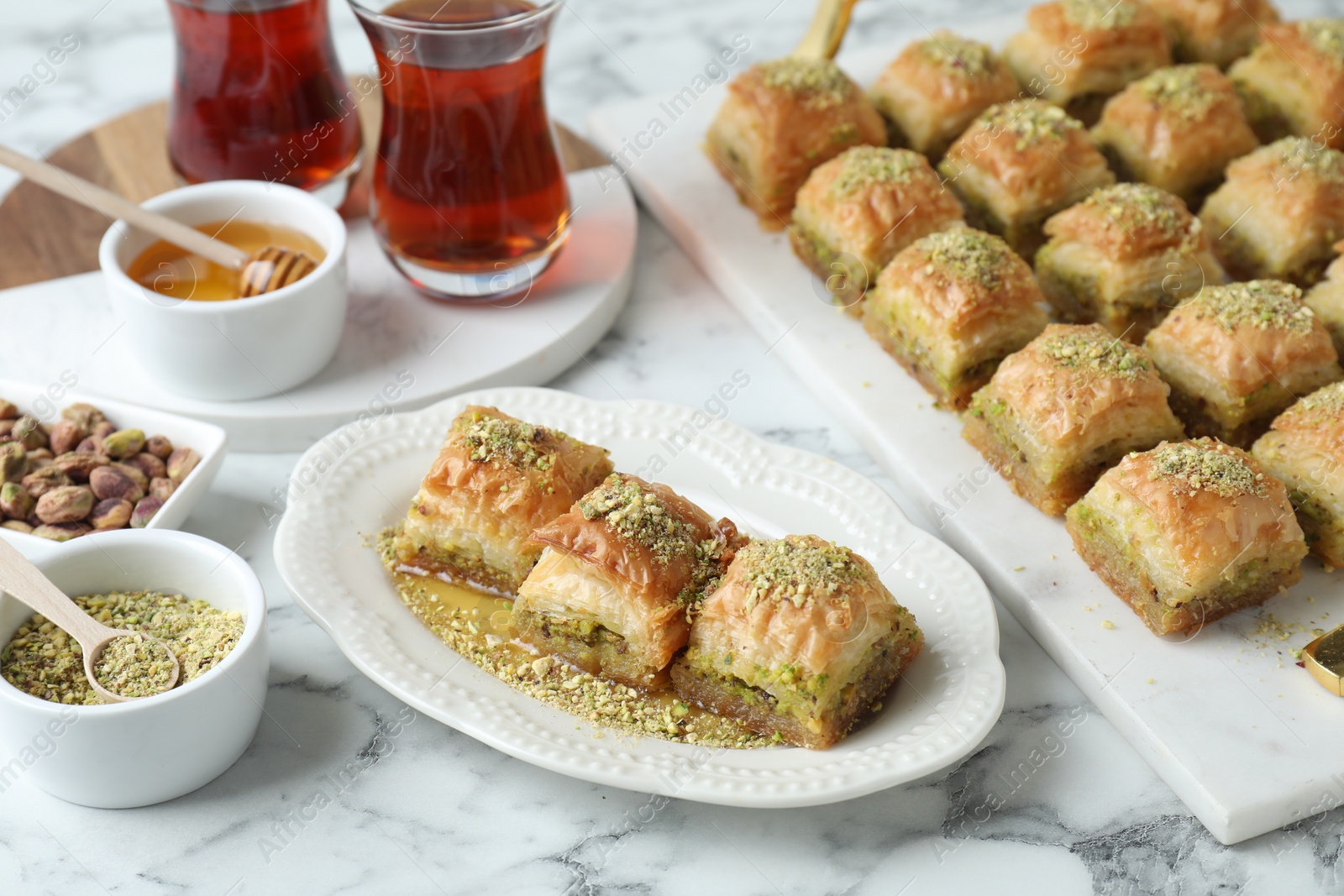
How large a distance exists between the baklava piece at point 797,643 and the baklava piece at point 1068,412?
75 cm

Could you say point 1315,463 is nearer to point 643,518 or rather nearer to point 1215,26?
point 643,518

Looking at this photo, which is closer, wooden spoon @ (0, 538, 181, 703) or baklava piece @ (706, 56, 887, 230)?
wooden spoon @ (0, 538, 181, 703)

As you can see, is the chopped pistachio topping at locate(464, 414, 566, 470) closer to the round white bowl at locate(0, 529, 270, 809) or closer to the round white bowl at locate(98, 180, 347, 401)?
the round white bowl at locate(0, 529, 270, 809)

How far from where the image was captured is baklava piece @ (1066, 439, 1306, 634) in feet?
9.77

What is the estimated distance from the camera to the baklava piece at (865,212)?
13.1ft

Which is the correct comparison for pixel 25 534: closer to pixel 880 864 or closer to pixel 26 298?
pixel 26 298

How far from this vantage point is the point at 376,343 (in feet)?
13.0

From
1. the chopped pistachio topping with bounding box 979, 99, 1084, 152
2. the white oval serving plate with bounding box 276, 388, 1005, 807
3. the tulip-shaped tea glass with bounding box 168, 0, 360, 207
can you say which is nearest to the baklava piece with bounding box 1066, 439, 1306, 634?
the white oval serving plate with bounding box 276, 388, 1005, 807

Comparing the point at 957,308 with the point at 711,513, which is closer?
the point at 711,513

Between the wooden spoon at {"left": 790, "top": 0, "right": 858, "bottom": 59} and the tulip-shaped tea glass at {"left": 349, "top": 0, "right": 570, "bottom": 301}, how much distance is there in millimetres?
1313

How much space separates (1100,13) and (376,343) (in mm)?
2864

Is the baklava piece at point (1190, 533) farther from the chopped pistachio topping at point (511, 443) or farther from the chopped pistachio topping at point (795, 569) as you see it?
the chopped pistachio topping at point (511, 443)

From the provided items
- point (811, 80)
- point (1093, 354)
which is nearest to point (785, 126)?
point (811, 80)

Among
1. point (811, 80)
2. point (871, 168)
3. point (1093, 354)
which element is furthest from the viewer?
point (811, 80)
